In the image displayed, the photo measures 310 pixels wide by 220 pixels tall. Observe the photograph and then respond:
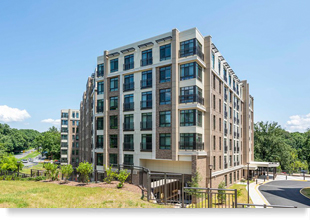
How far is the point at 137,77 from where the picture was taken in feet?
81.1

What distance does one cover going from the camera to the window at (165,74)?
2255 cm

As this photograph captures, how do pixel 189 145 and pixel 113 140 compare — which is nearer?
pixel 189 145

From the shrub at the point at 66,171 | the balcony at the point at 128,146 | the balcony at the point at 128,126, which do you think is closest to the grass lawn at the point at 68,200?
the shrub at the point at 66,171

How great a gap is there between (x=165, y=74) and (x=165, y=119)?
184 inches

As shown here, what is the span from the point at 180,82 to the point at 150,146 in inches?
288

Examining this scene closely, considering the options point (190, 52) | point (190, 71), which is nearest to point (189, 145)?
point (190, 71)

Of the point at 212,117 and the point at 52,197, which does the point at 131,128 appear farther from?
the point at 52,197

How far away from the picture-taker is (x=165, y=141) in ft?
72.6

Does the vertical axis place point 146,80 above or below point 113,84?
below

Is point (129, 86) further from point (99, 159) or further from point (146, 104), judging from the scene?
point (99, 159)

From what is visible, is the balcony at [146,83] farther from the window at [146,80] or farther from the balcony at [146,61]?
the balcony at [146,61]

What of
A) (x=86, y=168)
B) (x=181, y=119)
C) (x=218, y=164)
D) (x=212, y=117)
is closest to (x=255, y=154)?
(x=218, y=164)

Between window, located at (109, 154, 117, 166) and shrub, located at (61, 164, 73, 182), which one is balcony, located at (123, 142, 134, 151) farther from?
shrub, located at (61, 164, 73, 182)

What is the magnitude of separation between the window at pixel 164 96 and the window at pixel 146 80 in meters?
1.68
